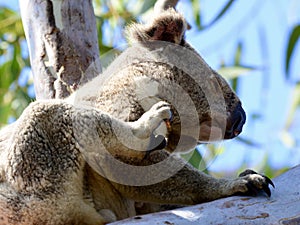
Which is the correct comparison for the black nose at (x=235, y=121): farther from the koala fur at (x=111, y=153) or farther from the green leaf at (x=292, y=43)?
the green leaf at (x=292, y=43)

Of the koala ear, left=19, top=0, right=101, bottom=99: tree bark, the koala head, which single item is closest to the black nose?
the koala head

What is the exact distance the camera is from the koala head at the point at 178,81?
338 centimetres

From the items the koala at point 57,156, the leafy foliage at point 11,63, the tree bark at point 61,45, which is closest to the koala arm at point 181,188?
the koala at point 57,156

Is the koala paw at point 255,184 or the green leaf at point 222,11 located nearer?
the koala paw at point 255,184

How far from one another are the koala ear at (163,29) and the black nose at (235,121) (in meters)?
0.43

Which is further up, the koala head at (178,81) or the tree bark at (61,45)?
the tree bark at (61,45)

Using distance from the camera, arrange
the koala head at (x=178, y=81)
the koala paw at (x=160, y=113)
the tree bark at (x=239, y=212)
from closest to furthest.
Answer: the tree bark at (x=239, y=212) → the koala paw at (x=160, y=113) → the koala head at (x=178, y=81)

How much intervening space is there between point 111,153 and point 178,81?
26.1 inches

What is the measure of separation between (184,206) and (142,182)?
0.20 meters

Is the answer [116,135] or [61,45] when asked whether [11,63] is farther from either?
[116,135]

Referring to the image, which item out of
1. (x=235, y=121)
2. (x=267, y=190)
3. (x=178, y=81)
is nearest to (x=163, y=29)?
(x=178, y=81)

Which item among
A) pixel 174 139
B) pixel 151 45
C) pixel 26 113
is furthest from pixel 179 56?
pixel 26 113

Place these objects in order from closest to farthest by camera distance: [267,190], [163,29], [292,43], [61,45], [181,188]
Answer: [267,190] → [181,188] → [163,29] → [61,45] → [292,43]

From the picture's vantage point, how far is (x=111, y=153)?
2.92 metres
